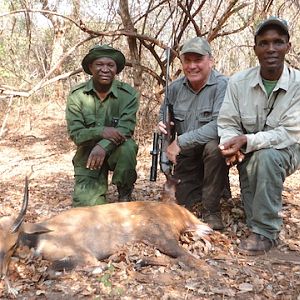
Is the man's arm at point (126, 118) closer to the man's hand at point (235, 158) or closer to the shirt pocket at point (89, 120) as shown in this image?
the shirt pocket at point (89, 120)

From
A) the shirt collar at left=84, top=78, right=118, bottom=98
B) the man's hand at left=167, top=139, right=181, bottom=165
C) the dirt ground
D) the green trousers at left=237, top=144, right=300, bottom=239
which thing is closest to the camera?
the dirt ground

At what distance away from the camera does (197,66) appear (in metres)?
5.03

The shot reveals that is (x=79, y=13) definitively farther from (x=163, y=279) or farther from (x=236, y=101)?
(x=163, y=279)

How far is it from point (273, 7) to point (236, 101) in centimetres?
524

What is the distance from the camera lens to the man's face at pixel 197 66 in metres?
5.02

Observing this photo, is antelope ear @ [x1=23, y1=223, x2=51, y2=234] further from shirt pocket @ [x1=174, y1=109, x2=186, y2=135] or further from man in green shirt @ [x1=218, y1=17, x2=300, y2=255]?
shirt pocket @ [x1=174, y1=109, x2=186, y2=135]

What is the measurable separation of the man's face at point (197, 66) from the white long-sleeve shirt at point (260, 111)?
373 millimetres

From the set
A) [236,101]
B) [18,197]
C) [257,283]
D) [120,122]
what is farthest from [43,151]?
[257,283]

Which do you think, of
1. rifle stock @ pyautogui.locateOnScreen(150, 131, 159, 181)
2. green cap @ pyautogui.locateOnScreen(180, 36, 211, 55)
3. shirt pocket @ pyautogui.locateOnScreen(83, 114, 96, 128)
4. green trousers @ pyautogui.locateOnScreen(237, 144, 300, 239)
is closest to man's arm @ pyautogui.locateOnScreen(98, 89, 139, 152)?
shirt pocket @ pyautogui.locateOnScreen(83, 114, 96, 128)

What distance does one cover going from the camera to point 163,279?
382cm

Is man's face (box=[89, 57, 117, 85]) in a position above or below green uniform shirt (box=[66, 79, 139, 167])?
above

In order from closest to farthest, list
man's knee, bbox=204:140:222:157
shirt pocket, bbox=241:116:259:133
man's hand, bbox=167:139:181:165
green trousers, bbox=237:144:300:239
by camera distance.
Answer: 1. green trousers, bbox=237:144:300:239
2. shirt pocket, bbox=241:116:259:133
3. man's knee, bbox=204:140:222:157
4. man's hand, bbox=167:139:181:165

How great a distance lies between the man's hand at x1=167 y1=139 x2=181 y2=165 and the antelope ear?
153 centimetres

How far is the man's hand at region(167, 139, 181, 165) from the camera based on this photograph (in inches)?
196
